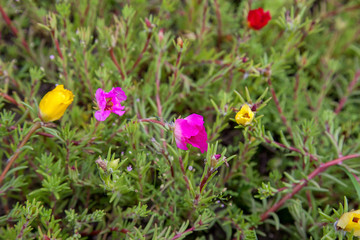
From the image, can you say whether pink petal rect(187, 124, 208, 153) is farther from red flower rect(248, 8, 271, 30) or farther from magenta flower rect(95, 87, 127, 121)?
red flower rect(248, 8, 271, 30)

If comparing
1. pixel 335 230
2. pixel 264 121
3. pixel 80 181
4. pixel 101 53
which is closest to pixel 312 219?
pixel 335 230

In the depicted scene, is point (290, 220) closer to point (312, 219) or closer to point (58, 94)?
point (312, 219)

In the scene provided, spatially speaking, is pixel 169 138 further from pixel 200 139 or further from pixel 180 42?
pixel 180 42

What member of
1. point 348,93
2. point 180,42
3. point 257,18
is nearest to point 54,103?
point 180,42

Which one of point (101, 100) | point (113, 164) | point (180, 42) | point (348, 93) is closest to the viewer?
point (113, 164)

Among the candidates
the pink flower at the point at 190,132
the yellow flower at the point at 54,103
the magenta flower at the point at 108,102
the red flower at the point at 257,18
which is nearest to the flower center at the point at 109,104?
the magenta flower at the point at 108,102

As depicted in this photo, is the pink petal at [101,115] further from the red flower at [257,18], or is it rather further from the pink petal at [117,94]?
the red flower at [257,18]

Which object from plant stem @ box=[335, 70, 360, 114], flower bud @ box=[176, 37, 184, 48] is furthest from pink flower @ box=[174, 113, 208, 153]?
plant stem @ box=[335, 70, 360, 114]
